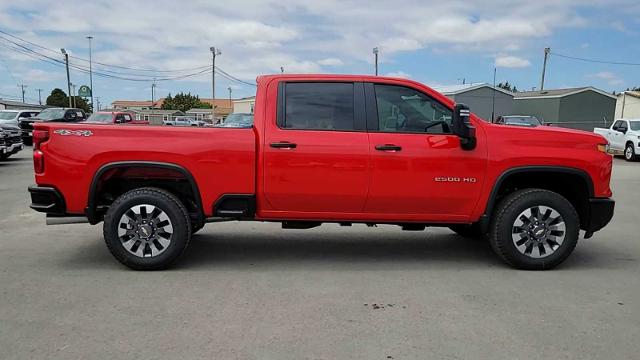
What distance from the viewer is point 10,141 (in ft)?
56.5

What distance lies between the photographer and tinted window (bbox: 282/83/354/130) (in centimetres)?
545

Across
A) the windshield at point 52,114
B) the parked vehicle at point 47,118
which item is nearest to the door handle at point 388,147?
the parked vehicle at point 47,118

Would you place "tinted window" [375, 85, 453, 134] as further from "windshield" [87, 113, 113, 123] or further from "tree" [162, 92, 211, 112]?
"tree" [162, 92, 211, 112]

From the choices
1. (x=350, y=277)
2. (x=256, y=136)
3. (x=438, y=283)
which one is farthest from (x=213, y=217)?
(x=438, y=283)

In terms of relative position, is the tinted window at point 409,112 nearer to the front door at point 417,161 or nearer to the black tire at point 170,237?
the front door at point 417,161

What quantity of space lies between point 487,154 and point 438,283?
1368 mm

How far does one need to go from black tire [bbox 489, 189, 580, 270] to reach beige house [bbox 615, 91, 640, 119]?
41.3 metres

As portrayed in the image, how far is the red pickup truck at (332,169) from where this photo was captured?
529cm

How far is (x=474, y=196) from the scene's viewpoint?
5.45 meters

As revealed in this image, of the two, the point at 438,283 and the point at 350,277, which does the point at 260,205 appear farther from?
the point at 438,283

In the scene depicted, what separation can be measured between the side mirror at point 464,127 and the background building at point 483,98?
4259 centimetres

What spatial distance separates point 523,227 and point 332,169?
2.02 m

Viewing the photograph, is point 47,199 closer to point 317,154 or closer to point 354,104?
point 317,154

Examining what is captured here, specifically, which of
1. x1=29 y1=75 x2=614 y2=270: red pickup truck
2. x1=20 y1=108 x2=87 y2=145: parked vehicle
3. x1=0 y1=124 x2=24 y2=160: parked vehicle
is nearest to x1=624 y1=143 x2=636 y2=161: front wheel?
x1=29 y1=75 x2=614 y2=270: red pickup truck
